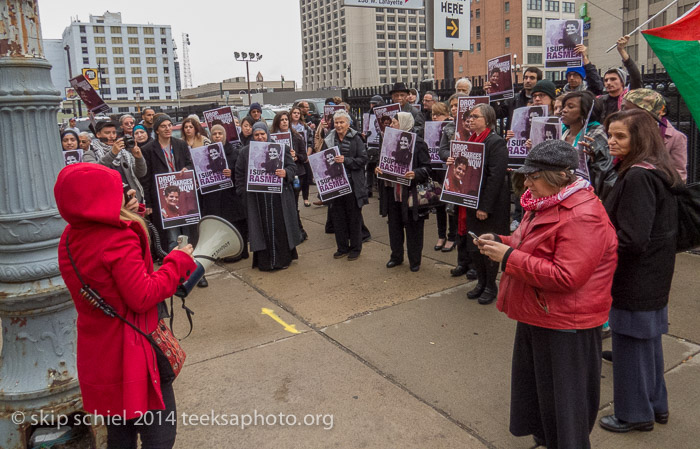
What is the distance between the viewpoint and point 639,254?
3111mm

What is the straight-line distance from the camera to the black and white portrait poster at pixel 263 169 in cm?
718

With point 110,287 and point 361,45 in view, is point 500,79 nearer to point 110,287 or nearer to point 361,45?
point 110,287

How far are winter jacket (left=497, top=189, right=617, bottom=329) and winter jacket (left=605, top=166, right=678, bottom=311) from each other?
360 millimetres

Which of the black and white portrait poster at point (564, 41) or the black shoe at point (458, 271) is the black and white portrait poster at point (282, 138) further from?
the black and white portrait poster at point (564, 41)

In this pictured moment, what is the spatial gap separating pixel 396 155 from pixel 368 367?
3.13 metres

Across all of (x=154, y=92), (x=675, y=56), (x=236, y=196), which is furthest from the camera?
(x=154, y=92)

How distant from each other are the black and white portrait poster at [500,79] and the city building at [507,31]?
320 feet

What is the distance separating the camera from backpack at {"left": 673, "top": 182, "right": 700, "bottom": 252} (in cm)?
319

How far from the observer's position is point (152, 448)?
2.62m

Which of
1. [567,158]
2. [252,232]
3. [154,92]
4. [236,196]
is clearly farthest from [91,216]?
[154,92]

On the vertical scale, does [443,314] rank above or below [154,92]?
below

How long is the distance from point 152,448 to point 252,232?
4740 millimetres

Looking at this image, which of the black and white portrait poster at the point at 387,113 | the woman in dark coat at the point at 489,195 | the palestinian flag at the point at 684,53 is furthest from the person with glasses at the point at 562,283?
the black and white portrait poster at the point at 387,113

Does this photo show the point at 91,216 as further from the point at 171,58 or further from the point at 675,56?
the point at 171,58
